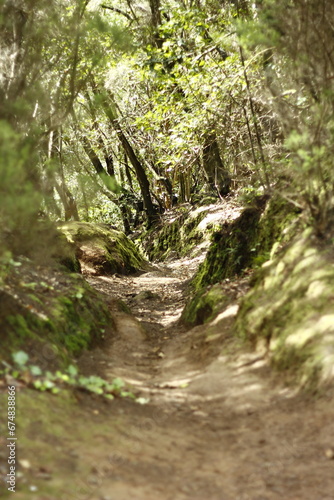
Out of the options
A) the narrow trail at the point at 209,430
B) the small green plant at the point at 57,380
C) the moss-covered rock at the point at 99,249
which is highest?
the moss-covered rock at the point at 99,249

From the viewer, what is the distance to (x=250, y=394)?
Result: 4.72 m

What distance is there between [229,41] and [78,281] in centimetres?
705

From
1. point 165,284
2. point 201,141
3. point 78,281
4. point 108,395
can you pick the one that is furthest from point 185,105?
point 108,395

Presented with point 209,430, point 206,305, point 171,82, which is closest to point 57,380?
point 209,430

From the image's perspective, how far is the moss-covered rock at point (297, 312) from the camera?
4.52 m

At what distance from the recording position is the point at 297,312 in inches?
209

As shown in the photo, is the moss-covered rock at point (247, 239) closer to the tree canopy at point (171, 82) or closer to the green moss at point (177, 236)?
the tree canopy at point (171, 82)

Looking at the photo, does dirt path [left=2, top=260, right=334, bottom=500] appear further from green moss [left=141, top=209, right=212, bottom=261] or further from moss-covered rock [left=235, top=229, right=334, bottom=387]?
green moss [left=141, top=209, right=212, bottom=261]

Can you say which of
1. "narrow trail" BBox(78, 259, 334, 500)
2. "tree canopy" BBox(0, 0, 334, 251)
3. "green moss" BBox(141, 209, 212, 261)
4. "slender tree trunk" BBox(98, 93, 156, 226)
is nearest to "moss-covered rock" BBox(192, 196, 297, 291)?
"tree canopy" BBox(0, 0, 334, 251)

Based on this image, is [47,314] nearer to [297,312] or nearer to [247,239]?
[297,312]

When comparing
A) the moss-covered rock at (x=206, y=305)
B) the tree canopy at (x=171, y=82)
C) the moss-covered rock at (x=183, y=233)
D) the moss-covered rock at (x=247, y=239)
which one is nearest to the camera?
the tree canopy at (x=171, y=82)

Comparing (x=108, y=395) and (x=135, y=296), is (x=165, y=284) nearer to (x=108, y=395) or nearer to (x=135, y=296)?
(x=135, y=296)

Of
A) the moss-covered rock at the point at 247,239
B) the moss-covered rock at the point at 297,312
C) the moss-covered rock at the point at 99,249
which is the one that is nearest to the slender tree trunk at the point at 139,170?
the moss-covered rock at the point at 99,249

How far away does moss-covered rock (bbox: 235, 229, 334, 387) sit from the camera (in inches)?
178
